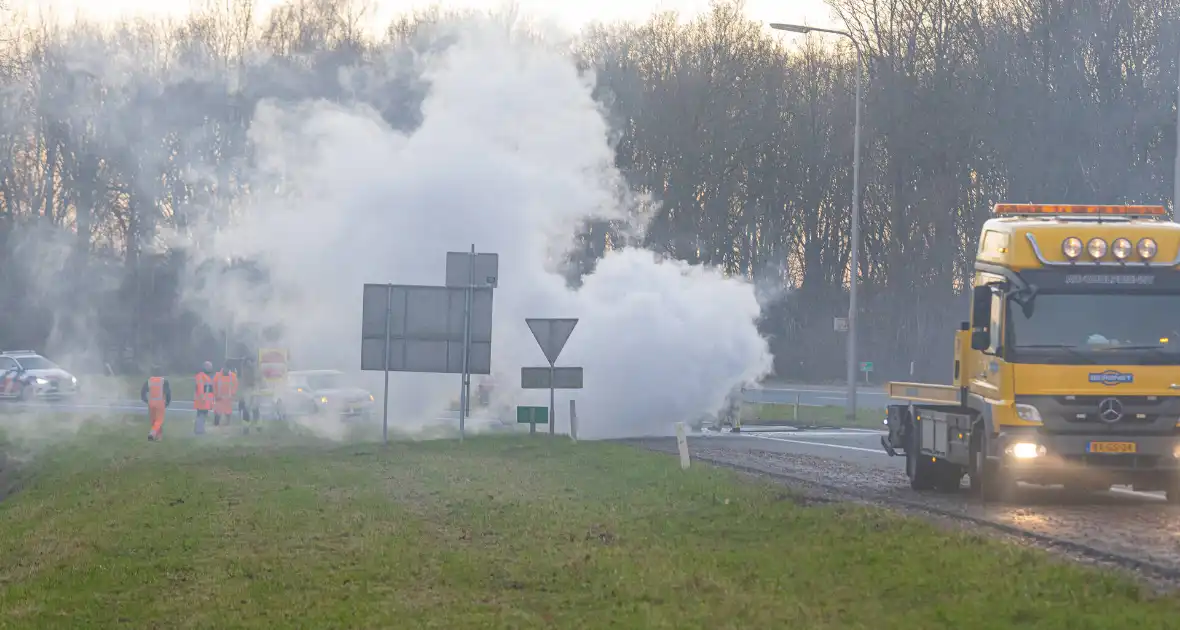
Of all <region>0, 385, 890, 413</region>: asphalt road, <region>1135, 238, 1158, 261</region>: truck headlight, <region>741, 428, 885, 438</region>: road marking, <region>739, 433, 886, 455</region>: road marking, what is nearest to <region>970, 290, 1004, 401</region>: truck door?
<region>1135, 238, 1158, 261</region>: truck headlight

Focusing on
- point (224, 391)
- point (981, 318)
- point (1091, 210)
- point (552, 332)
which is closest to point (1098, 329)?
point (981, 318)

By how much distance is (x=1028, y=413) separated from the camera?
16.2 meters

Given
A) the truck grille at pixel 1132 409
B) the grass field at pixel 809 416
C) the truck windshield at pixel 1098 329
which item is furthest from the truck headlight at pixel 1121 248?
the grass field at pixel 809 416

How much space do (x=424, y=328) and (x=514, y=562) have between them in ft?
52.0

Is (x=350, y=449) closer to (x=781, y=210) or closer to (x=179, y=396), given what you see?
(x=179, y=396)

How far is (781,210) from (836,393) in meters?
8.35

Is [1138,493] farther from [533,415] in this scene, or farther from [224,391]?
[224,391]

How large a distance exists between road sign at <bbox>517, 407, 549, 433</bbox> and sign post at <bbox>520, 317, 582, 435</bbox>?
16 centimetres

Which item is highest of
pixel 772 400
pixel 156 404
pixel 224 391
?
pixel 224 391

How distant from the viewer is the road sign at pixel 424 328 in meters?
28.3

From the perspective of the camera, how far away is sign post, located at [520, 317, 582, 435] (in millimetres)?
28156

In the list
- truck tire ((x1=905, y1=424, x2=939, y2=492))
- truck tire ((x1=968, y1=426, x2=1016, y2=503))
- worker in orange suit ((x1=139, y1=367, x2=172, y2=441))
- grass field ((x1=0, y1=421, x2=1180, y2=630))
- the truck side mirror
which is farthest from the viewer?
worker in orange suit ((x1=139, y1=367, x2=172, y2=441))

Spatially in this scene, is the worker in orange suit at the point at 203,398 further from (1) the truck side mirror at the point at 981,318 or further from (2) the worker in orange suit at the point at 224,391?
(1) the truck side mirror at the point at 981,318

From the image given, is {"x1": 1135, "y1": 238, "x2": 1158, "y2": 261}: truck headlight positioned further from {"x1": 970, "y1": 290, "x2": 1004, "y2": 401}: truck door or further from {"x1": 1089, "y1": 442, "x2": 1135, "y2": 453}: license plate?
{"x1": 1089, "y1": 442, "x2": 1135, "y2": 453}: license plate
